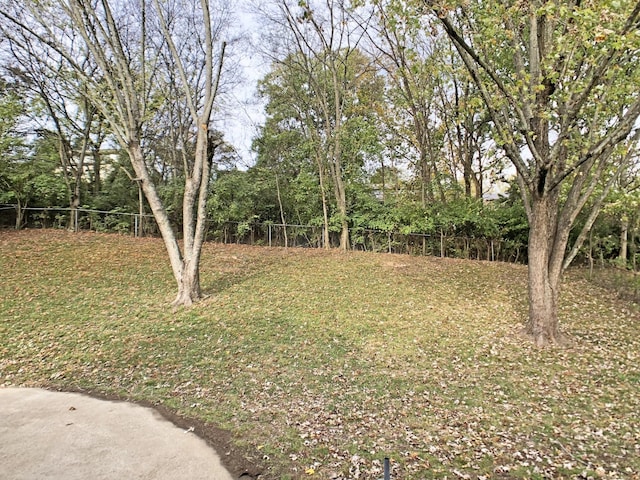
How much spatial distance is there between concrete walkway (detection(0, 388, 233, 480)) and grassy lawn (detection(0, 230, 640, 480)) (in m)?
0.38

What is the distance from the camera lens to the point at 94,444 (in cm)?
354

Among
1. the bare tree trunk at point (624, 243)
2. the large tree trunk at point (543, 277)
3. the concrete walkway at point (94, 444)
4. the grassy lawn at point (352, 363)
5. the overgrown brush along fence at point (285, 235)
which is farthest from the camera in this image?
the overgrown brush along fence at point (285, 235)

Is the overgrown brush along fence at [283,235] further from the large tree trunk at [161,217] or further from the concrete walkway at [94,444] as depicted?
the concrete walkway at [94,444]

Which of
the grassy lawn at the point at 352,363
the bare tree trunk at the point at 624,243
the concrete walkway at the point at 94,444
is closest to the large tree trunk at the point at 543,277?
the grassy lawn at the point at 352,363

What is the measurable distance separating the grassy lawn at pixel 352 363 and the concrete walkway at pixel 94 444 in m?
0.38

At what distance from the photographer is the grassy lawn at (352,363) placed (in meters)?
3.38

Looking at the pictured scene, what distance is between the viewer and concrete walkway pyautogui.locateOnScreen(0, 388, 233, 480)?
10.2 feet

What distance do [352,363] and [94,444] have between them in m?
3.23

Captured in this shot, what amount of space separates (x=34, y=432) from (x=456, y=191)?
554 inches

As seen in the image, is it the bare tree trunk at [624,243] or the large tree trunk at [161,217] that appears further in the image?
the bare tree trunk at [624,243]

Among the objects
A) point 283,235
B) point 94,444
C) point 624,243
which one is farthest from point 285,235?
point 94,444

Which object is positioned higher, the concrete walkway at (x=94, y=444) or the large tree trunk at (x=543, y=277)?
the large tree trunk at (x=543, y=277)

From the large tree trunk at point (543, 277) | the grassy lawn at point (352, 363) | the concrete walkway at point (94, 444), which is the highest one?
the large tree trunk at point (543, 277)

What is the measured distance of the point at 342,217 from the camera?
46.2ft
